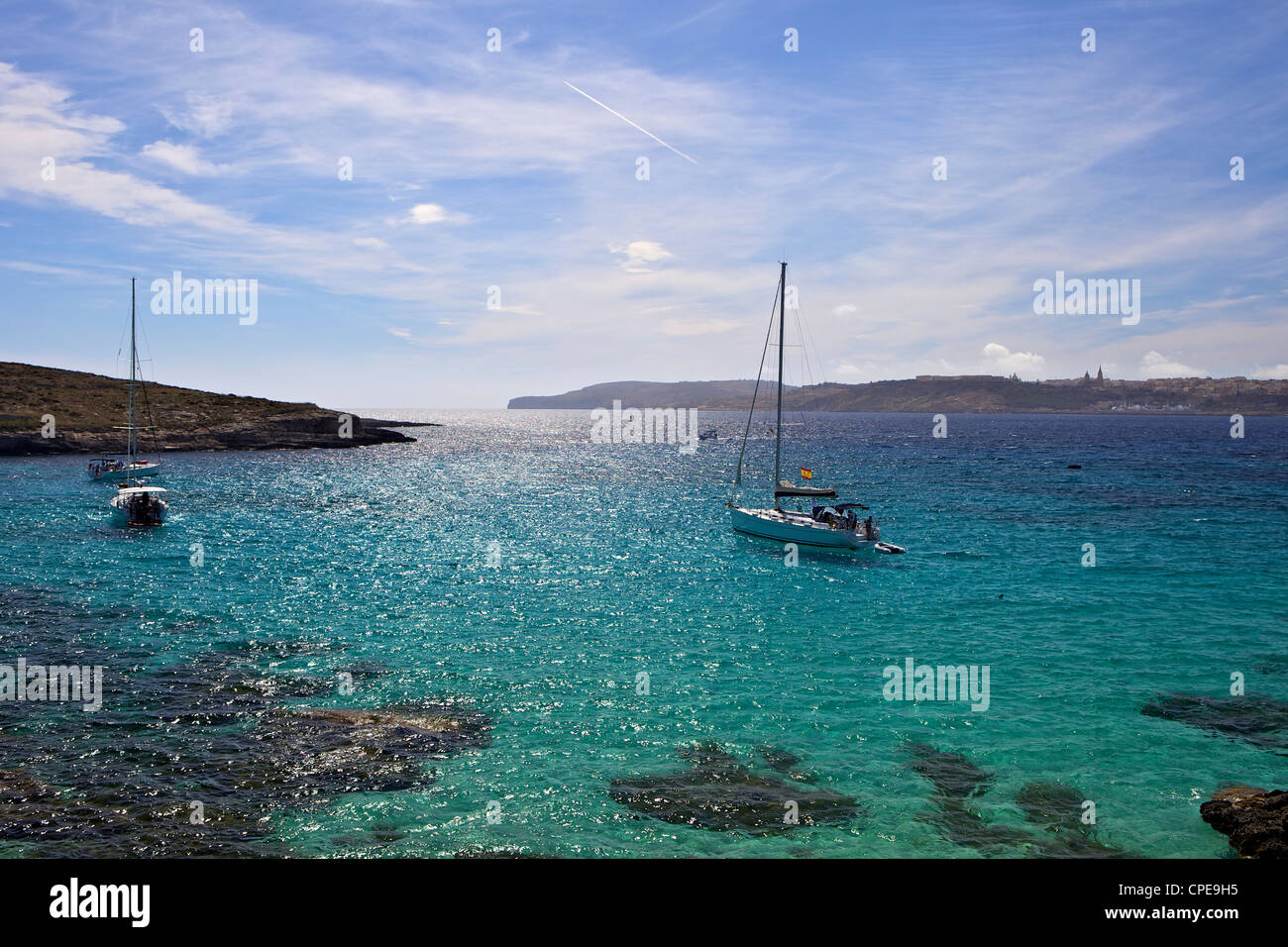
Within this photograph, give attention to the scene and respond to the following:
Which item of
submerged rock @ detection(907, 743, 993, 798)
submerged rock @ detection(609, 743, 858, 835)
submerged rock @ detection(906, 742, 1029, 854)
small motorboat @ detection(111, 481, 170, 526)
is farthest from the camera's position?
small motorboat @ detection(111, 481, 170, 526)

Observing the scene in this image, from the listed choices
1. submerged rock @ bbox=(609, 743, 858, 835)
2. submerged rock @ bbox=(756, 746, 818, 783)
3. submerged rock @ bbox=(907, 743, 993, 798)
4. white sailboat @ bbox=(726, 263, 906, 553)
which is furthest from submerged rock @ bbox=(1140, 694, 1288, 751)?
white sailboat @ bbox=(726, 263, 906, 553)

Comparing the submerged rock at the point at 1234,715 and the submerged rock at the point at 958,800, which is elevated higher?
the submerged rock at the point at 1234,715

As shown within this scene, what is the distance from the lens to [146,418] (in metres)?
129

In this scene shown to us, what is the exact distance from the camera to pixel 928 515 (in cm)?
6700

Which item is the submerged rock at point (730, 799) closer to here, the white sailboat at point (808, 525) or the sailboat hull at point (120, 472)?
the white sailboat at point (808, 525)

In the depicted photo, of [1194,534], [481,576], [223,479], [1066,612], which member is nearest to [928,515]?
[1194,534]

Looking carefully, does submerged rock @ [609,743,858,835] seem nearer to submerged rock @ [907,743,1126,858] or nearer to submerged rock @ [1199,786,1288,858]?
submerged rock @ [907,743,1126,858]

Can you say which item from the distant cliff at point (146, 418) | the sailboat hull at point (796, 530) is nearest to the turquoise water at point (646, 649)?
the sailboat hull at point (796, 530)

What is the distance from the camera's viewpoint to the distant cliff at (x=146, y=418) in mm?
111750

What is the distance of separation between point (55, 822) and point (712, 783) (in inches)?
544

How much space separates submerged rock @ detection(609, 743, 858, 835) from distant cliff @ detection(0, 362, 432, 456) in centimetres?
12259

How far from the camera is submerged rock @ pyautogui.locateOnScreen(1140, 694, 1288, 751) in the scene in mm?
21453

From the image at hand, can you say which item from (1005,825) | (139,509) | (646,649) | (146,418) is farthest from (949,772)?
(146,418)

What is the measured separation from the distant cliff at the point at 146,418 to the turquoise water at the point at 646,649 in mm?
58538
